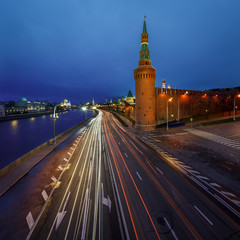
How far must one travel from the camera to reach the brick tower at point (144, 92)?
39.2 meters

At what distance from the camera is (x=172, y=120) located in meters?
48.4

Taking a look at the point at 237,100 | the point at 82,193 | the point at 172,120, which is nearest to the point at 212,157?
the point at 82,193

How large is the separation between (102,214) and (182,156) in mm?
14988

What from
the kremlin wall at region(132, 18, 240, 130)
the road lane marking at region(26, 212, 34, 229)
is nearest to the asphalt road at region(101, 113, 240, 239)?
the road lane marking at region(26, 212, 34, 229)

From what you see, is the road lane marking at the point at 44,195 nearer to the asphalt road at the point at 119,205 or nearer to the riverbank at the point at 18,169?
the asphalt road at the point at 119,205

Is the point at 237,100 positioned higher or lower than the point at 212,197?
higher

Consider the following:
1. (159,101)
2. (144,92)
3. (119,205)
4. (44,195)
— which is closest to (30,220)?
(44,195)

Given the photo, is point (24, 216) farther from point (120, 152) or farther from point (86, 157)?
point (120, 152)

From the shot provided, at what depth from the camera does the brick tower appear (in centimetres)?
3922

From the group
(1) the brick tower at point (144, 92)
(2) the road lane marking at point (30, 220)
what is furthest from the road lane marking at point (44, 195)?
(1) the brick tower at point (144, 92)

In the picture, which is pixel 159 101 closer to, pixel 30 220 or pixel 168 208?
pixel 168 208

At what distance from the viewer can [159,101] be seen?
145 feet

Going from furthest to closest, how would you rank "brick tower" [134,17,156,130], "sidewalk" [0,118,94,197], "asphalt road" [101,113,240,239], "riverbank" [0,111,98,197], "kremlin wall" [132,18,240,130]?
"kremlin wall" [132,18,240,130]
"brick tower" [134,17,156,130]
"riverbank" [0,111,98,197]
"sidewalk" [0,118,94,197]
"asphalt road" [101,113,240,239]

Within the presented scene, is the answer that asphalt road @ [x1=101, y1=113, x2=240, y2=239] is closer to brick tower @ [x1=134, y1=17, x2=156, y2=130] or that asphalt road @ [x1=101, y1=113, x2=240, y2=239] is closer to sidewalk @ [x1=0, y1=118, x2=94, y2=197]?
sidewalk @ [x1=0, y1=118, x2=94, y2=197]
